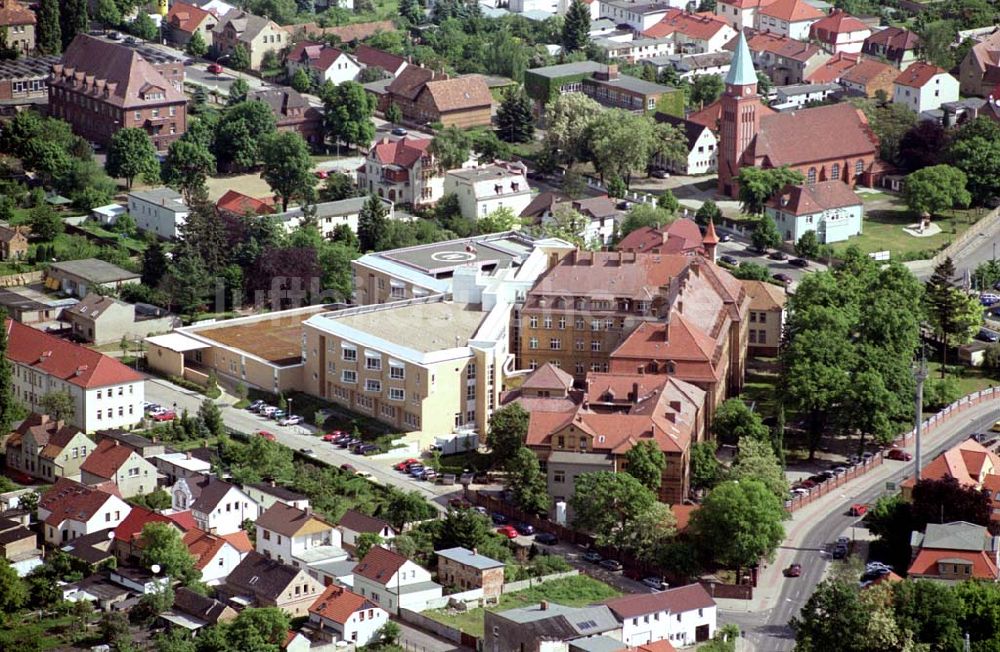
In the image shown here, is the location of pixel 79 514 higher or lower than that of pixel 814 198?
lower

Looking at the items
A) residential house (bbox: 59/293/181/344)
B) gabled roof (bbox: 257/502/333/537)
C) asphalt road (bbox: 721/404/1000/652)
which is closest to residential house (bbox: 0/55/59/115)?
residential house (bbox: 59/293/181/344)

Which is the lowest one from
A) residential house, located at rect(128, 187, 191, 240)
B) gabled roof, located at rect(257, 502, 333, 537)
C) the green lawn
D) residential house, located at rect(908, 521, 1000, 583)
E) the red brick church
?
the green lawn

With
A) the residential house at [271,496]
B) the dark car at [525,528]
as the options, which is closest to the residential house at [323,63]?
the residential house at [271,496]

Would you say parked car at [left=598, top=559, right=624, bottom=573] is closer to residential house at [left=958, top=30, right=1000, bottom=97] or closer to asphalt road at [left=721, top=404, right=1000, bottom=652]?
asphalt road at [left=721, top=404, right=1000, bottom=652]

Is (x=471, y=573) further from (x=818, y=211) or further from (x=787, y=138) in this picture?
(x=787, y=138)

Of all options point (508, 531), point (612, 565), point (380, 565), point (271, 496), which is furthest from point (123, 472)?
point (612, 565)

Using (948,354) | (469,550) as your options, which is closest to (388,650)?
(469,550)

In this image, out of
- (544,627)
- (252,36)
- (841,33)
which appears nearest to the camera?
(544,627)
